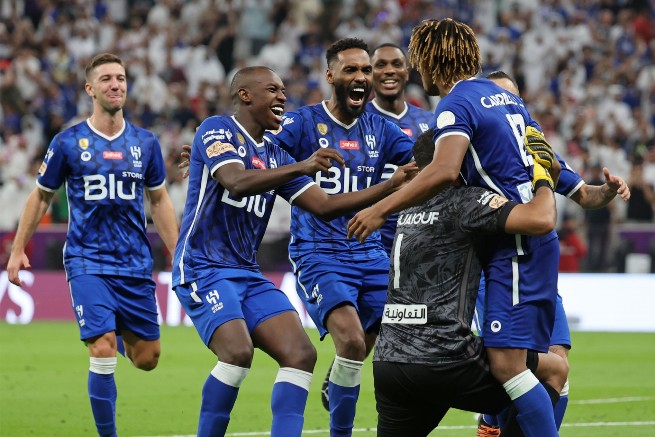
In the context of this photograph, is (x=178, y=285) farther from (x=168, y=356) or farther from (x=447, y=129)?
(x=168, y=356)

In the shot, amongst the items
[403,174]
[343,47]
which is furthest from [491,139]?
[343,47]

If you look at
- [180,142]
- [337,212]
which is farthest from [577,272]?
[337,212]

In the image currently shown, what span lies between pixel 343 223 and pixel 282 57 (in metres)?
16.8

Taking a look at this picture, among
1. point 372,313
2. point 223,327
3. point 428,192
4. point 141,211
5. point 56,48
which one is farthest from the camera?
point 56,48

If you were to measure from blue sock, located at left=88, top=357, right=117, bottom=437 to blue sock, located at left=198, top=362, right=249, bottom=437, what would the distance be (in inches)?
64.1

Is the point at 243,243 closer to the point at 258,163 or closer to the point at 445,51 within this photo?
the point at 258,163

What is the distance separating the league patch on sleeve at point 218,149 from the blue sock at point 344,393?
1632mm

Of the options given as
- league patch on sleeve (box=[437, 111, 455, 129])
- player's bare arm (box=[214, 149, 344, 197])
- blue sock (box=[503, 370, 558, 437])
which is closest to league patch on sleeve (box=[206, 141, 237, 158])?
player's bare arm (box=[214, 149, 344, 197])

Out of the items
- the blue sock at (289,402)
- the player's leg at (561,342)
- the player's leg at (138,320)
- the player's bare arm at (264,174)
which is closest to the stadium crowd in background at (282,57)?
the player's leg at (138,320)

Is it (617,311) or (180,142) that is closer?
(617,311)

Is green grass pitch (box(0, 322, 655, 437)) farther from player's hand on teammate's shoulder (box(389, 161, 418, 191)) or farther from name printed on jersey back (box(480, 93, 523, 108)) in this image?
name printed on jersey back (box(480, 93, 523, 108))

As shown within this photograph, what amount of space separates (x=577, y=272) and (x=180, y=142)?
8539mm

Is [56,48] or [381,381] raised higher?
[56,48]

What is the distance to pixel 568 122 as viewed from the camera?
22.0 m
